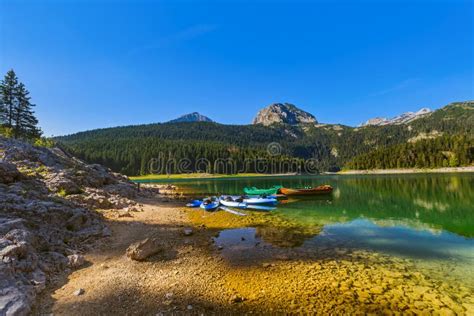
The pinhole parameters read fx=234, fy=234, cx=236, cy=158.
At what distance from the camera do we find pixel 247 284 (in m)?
10.9

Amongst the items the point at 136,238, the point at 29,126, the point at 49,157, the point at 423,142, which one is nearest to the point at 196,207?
the point at 136,238

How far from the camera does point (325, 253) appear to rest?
1509 centimetres

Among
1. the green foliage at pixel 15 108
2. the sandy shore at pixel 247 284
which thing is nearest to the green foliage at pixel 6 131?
the green foliage at pixel 15 108

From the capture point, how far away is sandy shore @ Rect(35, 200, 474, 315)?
8.89 meters

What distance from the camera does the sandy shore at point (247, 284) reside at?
8891mm

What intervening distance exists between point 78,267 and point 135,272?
121 inches

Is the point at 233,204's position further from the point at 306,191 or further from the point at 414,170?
the point at 414,170

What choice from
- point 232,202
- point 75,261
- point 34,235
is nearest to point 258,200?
point 232,202

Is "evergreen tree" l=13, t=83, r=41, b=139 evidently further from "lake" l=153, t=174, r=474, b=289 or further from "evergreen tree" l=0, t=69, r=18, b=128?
"lake" l=153, t=174, r=474, b=289

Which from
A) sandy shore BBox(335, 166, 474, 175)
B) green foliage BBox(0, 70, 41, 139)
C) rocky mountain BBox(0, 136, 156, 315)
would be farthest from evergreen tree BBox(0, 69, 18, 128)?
sandy shore BBox(335, 166, 474, 175)

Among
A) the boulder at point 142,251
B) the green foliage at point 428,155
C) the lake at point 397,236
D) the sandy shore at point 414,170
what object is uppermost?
the green foliage at point 428,155

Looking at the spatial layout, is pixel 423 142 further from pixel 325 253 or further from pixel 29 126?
pixel 29 126

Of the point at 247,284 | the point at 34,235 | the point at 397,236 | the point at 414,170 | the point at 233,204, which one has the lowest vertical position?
the point at 397,236

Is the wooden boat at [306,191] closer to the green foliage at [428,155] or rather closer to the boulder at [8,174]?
the boulder at [8,174]
